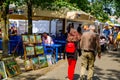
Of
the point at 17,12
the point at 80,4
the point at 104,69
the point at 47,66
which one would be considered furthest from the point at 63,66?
the point at 80,4

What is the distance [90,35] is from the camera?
9.07 meters

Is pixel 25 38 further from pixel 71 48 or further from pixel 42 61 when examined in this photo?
pixel 71 48

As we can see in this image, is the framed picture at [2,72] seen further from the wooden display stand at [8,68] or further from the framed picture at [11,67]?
the framed picture at [11,67]

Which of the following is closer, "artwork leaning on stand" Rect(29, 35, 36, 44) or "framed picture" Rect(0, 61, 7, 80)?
"framed picture" Rect(0, 61, 7, 80)

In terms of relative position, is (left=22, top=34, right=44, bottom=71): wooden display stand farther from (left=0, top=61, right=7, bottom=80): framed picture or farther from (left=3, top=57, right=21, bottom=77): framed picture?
(left=0, top=61, right=7, bottom=80): framed picture

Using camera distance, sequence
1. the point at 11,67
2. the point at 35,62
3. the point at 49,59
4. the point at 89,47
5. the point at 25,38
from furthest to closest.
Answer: the point at 49,59 < the point at 25,38 < the point at 35,62 < the point at 11,67 < the point at 89,47

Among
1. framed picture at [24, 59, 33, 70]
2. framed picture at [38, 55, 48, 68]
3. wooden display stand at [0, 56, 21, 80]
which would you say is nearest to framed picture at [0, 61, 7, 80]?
wooden display stand at [0, 56, 21, 80]

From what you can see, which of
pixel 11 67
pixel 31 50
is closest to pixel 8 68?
pixel 11 67

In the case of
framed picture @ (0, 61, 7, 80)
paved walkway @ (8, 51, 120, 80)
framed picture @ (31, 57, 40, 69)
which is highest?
framed picture @ (0, 61, 7, 80)

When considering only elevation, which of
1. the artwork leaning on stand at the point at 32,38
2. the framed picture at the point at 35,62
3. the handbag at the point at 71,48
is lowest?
the framed picture at the point at 35,62

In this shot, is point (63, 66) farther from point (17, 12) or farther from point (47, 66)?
point (17, 12)

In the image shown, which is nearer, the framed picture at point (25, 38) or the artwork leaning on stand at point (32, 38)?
the framed picture at point (25, 38)

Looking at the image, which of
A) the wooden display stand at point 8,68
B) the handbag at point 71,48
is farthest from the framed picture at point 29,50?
the handbag at point 71,48

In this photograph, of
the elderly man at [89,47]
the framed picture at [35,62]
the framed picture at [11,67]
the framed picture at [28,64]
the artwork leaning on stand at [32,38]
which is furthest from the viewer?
the artwork leaning on stand at [32,38]
